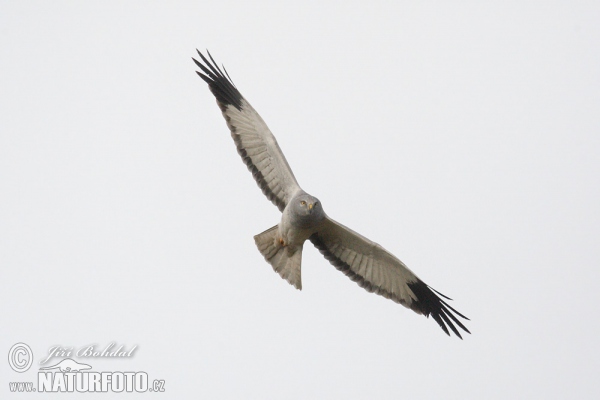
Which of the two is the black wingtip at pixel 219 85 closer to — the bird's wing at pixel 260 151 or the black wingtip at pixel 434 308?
the bird's wing at pixel 260 151

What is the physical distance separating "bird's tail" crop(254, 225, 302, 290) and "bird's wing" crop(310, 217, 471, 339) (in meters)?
0.47

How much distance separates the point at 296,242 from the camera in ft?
34.1

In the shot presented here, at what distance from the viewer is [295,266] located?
10.6 meters

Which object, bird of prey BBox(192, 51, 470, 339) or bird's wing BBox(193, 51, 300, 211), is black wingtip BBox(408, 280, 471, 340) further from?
bird's wing BBox(193, 51, 300, 211)

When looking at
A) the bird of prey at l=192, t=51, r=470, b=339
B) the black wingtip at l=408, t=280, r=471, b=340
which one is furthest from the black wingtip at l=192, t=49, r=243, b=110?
the black wingtip at l=408, t=280, r=471, b=340

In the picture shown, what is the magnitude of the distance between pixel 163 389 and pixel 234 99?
14.9 ft

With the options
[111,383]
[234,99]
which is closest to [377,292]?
[234,99]

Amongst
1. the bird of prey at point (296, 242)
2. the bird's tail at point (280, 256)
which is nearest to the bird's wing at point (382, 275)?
the bird of prey at point (296, 242)

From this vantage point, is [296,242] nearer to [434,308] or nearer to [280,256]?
[280,256]

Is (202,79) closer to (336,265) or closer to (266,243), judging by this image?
(266,243)

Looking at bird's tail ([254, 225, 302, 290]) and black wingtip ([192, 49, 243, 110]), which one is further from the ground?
black wingtip ([192, 49, 243, 110])

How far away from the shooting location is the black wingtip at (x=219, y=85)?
11047 millimetres

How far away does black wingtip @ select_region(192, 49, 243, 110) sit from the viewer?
36.2ft

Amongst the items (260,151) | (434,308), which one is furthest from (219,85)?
(434,308)
